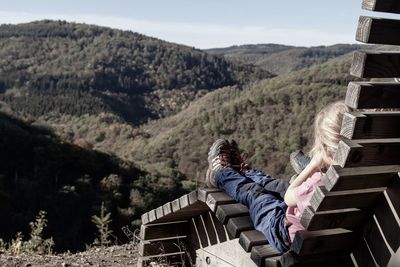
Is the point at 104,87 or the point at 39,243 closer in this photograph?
the point at 39,243

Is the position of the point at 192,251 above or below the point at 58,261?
above

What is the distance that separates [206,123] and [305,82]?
481 inches

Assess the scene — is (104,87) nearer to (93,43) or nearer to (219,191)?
(93,43)

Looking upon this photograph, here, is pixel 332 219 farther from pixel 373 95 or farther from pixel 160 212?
pixel 160 212

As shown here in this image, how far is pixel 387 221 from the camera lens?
2.70 meters

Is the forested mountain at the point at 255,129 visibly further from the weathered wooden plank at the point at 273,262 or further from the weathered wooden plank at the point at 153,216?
Answer: the weathered wooden plank at the point at 273,262

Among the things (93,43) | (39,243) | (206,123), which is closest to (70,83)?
(93,43)

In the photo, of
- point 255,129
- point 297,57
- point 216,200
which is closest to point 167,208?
point 216,200

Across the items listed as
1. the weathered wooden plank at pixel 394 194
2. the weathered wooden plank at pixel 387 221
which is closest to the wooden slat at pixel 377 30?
the weathered wooden plank at pixel 394 194

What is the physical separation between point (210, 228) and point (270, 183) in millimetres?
611

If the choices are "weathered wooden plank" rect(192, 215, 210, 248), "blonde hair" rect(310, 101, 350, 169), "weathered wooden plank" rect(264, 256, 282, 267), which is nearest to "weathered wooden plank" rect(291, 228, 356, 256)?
"weathered wooden plank" rect(264, 256, 282, 267)

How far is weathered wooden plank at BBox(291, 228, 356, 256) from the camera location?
2.81 meters

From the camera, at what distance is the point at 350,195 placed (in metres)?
2.62

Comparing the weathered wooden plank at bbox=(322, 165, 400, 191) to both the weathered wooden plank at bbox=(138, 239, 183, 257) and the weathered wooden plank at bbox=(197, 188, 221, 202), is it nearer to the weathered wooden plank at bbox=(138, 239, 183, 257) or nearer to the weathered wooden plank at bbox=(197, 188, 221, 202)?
the weathered wooden plank at bbox=(197, 188, 221, 202)
